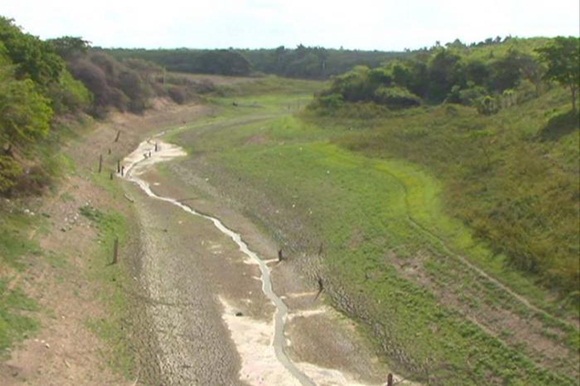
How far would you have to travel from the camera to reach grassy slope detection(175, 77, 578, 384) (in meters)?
24.8

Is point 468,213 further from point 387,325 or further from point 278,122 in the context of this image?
point 278,122

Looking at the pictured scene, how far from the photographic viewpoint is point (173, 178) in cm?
6091

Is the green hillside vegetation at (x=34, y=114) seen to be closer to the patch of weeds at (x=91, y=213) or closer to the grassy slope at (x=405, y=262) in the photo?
the patch of weeds at (x=91, y=213)

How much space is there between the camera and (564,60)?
4672 cm

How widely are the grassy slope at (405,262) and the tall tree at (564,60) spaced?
34.5 ft

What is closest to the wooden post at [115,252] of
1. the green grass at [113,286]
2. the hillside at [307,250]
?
the green grass at [113,286]

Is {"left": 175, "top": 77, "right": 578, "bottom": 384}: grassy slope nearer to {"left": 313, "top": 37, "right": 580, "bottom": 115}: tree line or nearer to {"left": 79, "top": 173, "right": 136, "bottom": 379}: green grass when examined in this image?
{"left": 79, "top": 173, "right": 136, "bottom": 379}: green grass

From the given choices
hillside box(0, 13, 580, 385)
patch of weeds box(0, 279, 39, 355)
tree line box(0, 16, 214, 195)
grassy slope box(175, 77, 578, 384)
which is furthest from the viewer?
tree line box(0, 16, 214, 195)

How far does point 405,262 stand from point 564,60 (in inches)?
897

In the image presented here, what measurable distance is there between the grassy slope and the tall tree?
10.5 m

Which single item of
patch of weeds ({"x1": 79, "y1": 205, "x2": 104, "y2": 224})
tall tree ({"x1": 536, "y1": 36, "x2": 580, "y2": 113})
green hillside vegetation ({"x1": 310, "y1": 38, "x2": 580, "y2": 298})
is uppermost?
tall tree ({"x1": 536, "y1": 36, "x2": 580, "y2": 113})

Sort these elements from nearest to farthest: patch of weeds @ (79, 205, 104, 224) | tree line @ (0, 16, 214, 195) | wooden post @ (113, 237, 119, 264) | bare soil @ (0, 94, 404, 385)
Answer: bare soil @ (0, 94, 404, 385)
wooden post @ (113, 237, 119, 264)
tree line @ (0, 16, 214, 195)
patch of weeds @ (79, 205, 104, 224)

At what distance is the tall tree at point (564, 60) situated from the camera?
45938 millimetres

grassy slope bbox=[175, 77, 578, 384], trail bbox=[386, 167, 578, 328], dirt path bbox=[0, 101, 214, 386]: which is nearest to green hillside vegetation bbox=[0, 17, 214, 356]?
dirt path bbox=[0, 101, 214, 386]
